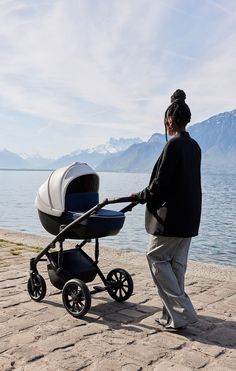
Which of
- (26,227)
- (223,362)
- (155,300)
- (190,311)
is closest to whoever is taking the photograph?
(223,362)

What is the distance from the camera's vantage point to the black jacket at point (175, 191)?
408 cm

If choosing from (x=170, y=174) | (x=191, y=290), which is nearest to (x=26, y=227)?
(x=191, y=290)

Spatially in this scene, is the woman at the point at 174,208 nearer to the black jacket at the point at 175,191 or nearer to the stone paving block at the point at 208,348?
the black jacket at the point at 175,191

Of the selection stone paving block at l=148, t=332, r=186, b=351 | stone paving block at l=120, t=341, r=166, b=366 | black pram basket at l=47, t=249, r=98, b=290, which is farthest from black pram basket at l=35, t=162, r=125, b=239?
stone paving block at l=120, t=341, r=166, b=366

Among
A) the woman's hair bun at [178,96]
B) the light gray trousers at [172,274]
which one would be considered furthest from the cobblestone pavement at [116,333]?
the woman's hair bun at [178,96]

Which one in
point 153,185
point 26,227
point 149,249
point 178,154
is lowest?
point 26,227

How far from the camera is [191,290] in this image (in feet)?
18.8

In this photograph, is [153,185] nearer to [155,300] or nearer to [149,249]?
[149,249]

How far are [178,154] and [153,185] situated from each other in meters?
0.35

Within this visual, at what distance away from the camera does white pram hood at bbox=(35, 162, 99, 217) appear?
15.8 ft

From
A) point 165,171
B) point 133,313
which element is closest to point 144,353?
point 133,313

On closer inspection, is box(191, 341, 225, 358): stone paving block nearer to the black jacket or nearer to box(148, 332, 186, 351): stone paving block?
box(148, 332, 186, 351): stone paving block

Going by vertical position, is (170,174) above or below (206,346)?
above

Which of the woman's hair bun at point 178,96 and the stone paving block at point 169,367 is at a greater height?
the woman's hair bun at point 178,96
